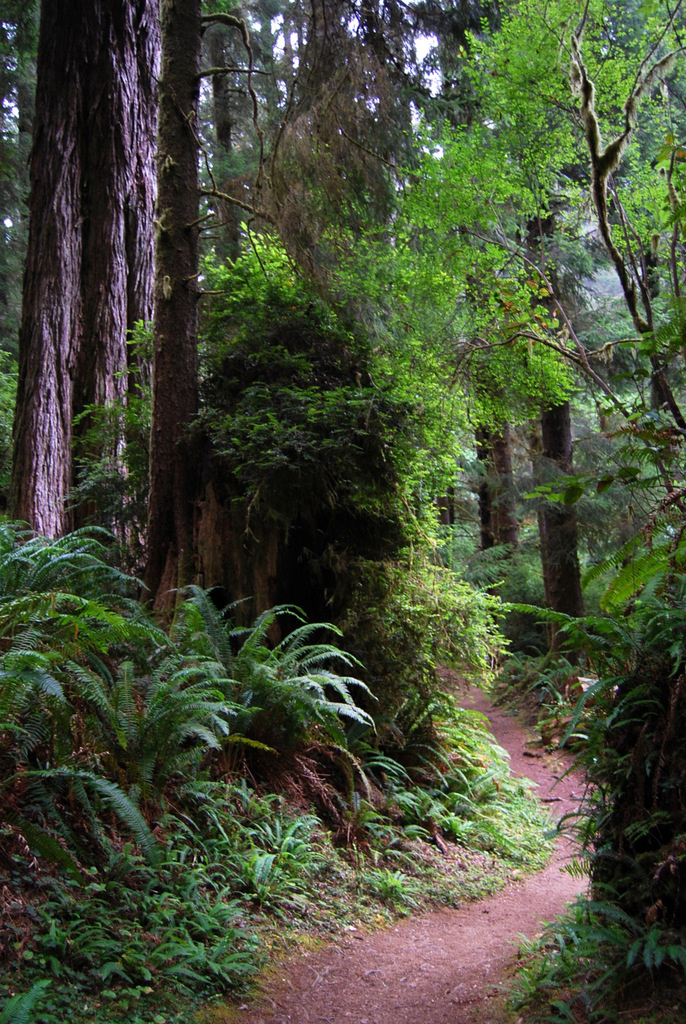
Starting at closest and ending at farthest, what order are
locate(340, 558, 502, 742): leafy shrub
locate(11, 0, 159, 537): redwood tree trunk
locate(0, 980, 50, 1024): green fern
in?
locate(0, 980, 50, 1024): green fern
locate(340, 558, 502, 742): leafy shrub
locate(11, 0, 159, 537): redwood tree trunk

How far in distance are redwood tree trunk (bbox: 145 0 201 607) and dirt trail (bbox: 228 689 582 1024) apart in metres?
3.40

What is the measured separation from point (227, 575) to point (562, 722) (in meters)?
6.83

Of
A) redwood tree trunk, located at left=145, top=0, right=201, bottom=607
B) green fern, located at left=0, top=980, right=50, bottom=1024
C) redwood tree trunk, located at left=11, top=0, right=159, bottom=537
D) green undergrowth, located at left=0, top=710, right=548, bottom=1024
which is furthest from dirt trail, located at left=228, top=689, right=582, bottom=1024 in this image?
redwood tree trunk, located at left=11, top=0, right=159, bottom=537

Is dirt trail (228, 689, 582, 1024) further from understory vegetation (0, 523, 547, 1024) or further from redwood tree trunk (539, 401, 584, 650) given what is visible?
redwood tree trunk (539, 401, 584, 650)

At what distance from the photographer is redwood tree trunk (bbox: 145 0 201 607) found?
6656 mm

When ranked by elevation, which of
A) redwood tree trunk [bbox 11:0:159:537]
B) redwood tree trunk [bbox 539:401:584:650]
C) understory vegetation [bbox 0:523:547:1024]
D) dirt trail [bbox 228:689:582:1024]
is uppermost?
redwood tree trunk [bbox 11:0:159:537]

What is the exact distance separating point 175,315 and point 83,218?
4551 mm

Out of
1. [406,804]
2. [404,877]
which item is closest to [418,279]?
[406,804]

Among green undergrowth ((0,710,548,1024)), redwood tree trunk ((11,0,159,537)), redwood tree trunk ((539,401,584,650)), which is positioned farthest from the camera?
redwood tree trunk ((539,401,584,650))

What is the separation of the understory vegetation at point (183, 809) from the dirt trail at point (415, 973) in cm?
18

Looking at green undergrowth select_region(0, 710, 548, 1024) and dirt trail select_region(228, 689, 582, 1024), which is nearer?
green undergrowth select_region(0, 710, 548, 1024)

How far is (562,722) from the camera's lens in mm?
10758

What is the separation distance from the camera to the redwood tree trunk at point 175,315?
262 inches

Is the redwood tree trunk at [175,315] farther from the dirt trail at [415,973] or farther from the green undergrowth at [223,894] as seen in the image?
the dirt trail at [415,973]
